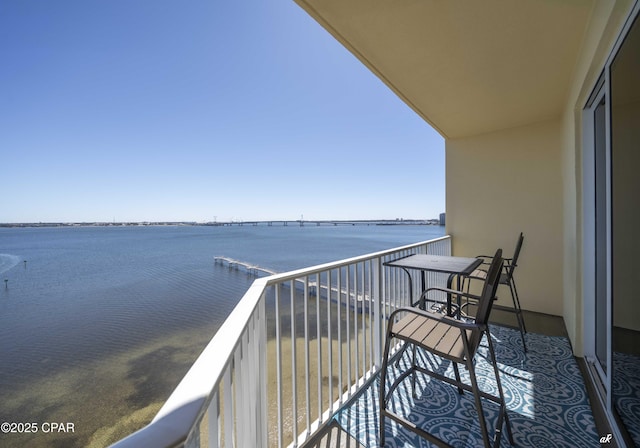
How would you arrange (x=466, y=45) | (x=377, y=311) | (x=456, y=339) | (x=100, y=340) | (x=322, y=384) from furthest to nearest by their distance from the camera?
(x=100, y=340)
(x=377, y=311)
(x=466, y=45)
(x=322, y=384)
(x=456, y=339)

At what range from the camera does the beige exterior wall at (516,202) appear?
348 cm

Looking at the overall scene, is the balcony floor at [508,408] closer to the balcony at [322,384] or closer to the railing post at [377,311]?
the balcony at [322,384]

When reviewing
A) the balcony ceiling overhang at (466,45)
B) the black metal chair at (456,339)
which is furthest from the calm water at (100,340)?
the balcony ceiling overhang at (466,45)

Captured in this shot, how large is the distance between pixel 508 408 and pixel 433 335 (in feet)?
3.11

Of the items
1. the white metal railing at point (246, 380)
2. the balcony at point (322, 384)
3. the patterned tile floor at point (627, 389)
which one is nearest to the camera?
the white metal railing at point (246, 380)

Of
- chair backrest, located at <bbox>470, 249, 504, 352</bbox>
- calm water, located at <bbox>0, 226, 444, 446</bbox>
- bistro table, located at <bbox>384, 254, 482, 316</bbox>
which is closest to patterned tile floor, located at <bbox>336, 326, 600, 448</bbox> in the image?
bistro table, located at <bbox>384, 254, 482, 316</bbox>

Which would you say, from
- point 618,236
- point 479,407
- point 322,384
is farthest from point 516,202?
point 322,384

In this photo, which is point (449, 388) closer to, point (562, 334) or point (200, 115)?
point (562, 334)

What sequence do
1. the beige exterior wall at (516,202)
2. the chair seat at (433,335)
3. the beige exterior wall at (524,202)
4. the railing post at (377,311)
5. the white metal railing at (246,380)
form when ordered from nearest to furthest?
1. the white metal railing at (246,380)
2. the chair seat at (433,335)
3. the railing post at (377,311)
4. the beige exterior wall at (524,202)
5. the beige exterior wall at (516,202)

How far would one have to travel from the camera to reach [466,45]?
2020 millimetres

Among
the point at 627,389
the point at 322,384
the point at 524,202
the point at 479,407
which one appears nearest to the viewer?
the point at 479,407

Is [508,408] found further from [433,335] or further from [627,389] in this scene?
[433,335]

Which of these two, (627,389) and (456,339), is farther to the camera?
(627,389)

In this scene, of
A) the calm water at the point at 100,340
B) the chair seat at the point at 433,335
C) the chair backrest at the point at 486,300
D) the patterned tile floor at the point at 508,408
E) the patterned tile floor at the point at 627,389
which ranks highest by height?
the chair backrest at the point at 486,300
